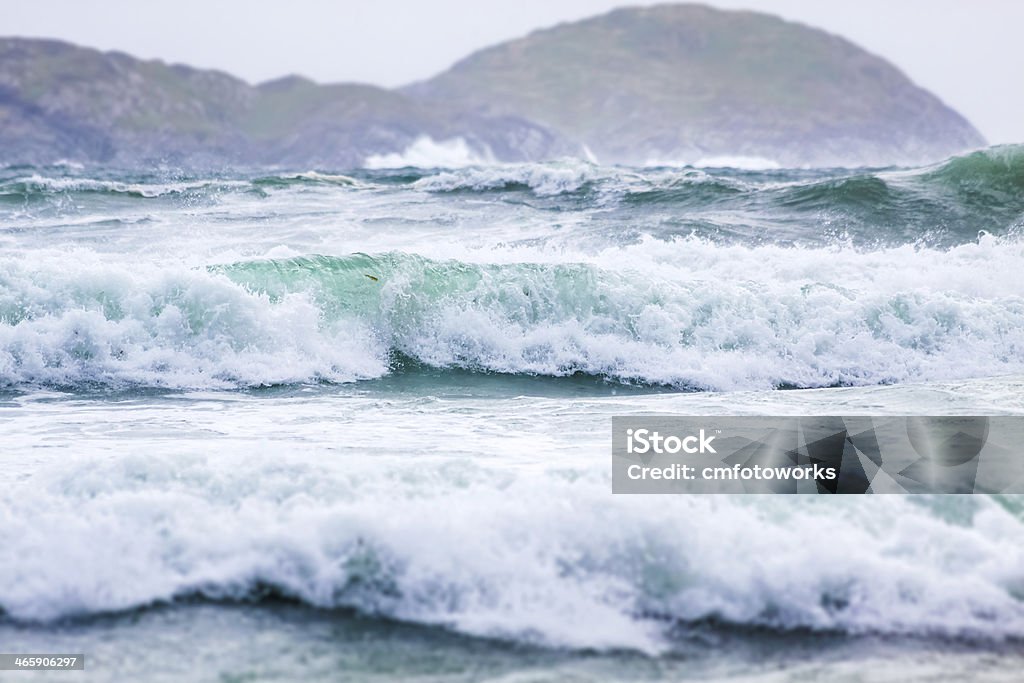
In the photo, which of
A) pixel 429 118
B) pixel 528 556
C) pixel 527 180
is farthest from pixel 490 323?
pixel 429 118

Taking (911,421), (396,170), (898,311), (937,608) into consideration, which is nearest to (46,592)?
(937,608)

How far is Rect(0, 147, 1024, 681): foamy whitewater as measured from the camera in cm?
344

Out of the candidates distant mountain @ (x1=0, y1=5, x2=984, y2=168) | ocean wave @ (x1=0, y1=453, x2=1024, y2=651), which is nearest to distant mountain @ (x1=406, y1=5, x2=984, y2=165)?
distant mountain @ (x1=0, y1=5, x2=984, y2=168)

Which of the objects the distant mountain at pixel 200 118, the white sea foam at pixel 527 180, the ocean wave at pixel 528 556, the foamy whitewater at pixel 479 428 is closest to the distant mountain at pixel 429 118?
the distant mountain at pixel 200 118

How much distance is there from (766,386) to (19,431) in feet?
16.7

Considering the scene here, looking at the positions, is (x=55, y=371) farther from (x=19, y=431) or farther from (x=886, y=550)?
(x=886, y=550)

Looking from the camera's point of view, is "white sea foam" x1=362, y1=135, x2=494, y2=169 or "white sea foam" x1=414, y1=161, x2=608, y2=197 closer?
"white sea foam" x1=414, y1=161, x2=608, y2=197

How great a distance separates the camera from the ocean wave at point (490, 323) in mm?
7836

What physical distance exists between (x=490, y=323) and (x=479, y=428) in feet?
9.26

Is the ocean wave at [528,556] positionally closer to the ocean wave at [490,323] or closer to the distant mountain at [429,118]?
the ocean wave at [490,323]

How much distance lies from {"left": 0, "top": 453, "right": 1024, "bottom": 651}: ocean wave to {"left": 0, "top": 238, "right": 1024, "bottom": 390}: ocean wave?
362 cm

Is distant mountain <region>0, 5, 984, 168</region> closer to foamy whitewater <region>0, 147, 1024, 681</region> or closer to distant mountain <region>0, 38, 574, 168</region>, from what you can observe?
distant mountain <region>0, 38, 574, 168</region>

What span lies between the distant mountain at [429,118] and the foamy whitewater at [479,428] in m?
73.2

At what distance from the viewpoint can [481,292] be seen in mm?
8898
